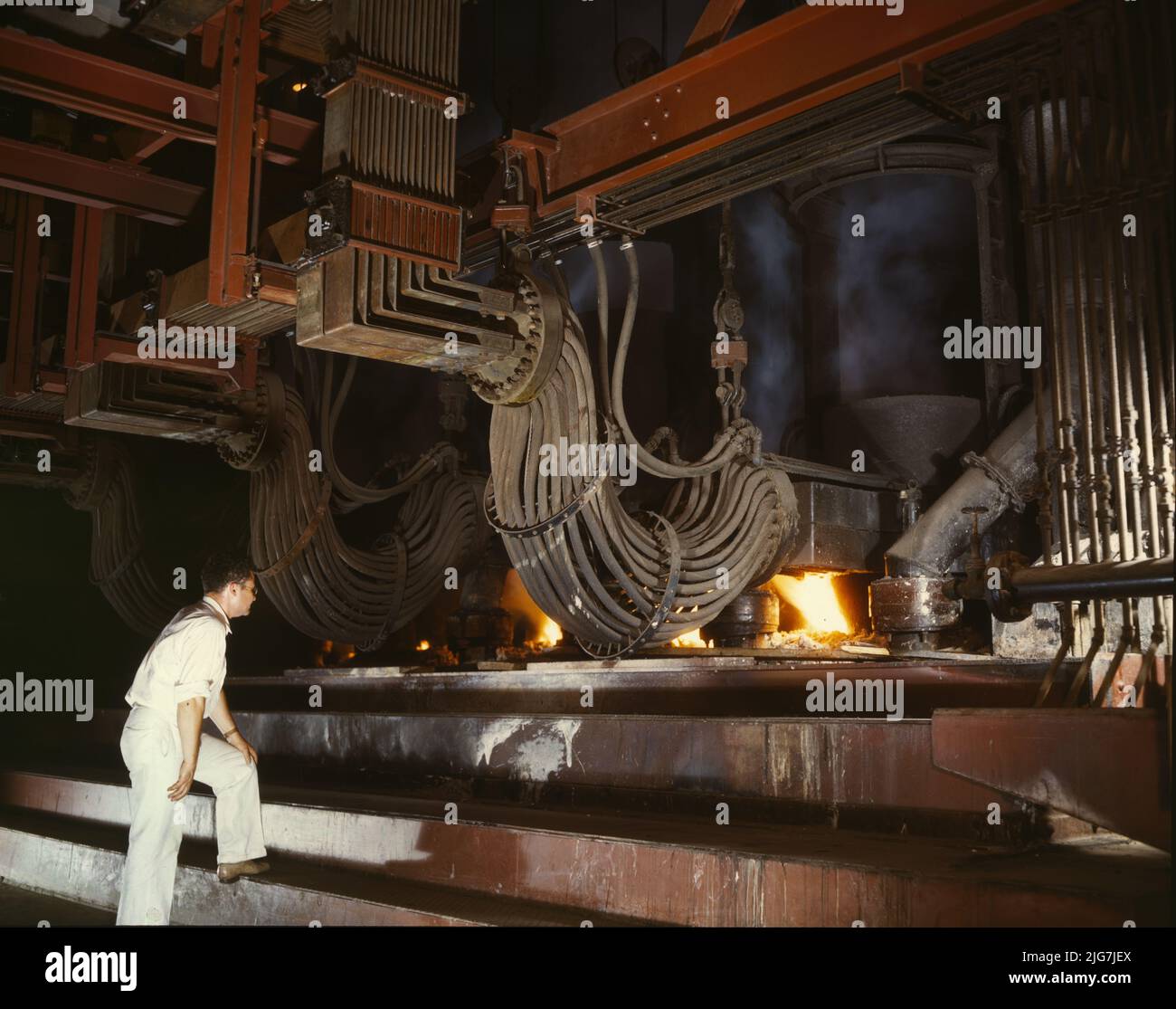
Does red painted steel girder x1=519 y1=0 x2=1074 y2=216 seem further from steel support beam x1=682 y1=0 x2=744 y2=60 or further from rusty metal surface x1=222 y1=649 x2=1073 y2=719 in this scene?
rusty metal surface x1=222 y1=649 x2=1073 y2=719

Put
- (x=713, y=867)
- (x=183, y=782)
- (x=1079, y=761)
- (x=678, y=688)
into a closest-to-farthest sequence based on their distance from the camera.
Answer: (x=1079, y=761) < (x=713, y=867) < (x=183, y=782) < (x=678, y=688)

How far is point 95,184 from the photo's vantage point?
6352mm

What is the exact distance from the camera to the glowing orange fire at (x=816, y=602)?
8.20 m

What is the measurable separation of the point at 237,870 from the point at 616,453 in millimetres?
2611

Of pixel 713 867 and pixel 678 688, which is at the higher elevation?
pixel 678 688

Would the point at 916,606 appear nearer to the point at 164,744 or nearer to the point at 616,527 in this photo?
the point at 616,527

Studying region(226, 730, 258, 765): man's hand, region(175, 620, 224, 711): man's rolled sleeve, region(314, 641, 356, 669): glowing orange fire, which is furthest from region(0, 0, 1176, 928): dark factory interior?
region(314, 641, 356, 669): glowing orange fire

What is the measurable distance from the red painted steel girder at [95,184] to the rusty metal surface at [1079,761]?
5267 mm

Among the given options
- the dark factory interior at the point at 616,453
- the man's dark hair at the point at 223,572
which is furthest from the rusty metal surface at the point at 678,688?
the man's dark hair at the point at 223,572

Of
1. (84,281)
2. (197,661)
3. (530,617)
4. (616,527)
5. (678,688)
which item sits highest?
(84,281)

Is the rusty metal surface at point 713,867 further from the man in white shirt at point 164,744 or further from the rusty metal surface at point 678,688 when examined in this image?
the rusty metal surface at point 678,688

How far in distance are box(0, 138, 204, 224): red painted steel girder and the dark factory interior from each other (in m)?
0.02

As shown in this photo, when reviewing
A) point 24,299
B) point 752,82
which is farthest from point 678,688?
point 24,299

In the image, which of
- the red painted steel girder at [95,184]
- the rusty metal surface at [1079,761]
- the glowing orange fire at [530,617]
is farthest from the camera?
the glowing orange fire at [530,617]
